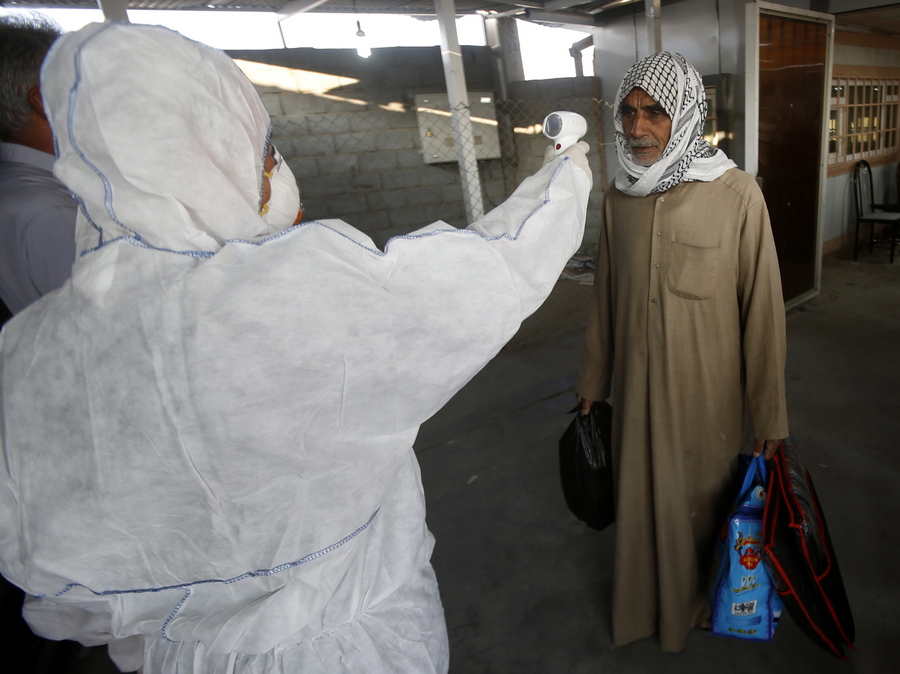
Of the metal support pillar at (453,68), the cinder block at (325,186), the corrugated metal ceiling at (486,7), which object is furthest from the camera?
the cinder block at (325,186)

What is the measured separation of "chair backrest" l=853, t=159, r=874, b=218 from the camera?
5.57m

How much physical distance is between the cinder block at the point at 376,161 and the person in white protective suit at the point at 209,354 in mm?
5121

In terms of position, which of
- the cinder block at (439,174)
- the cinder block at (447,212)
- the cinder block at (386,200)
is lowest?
the cinder block at (447,212)

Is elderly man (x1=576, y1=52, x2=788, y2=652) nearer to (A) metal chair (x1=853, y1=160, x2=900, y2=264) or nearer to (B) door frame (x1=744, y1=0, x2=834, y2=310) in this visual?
(B) door frame (x1=744, y1=0, x2=834, y2=310)

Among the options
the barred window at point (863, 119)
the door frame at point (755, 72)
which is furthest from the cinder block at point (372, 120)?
the barred window at point (863, 119)

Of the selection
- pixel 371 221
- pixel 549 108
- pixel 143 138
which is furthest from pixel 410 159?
pixel 143 138

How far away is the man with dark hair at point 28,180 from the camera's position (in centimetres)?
111

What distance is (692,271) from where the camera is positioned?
138 cm

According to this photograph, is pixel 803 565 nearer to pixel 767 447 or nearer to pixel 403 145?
pixel 767 447

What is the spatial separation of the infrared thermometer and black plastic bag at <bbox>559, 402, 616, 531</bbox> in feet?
3.21

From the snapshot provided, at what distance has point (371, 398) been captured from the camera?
598 mm

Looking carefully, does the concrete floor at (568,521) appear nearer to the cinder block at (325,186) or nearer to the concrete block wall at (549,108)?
the cinder block at (325,186)

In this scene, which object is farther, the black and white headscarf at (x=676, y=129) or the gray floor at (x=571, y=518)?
the gray floor at (x=571, y=518)

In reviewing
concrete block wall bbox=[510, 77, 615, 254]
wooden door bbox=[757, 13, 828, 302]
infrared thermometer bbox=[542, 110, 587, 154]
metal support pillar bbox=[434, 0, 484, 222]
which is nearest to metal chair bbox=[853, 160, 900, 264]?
wooden door bbox=[757, 13, 828, 302]
